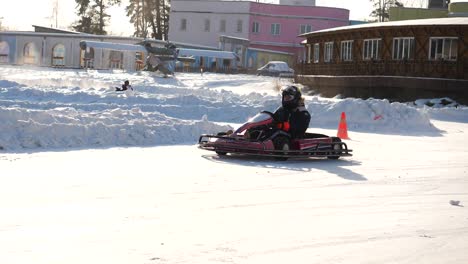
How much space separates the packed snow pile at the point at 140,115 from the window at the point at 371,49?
10.00m

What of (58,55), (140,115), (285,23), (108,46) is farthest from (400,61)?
(285,23)

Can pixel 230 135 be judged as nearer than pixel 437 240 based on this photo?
No

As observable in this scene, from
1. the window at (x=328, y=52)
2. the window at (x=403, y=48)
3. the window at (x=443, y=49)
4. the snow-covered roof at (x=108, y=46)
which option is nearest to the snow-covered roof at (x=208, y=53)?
the snow-covered roof at (x=108, y=46)

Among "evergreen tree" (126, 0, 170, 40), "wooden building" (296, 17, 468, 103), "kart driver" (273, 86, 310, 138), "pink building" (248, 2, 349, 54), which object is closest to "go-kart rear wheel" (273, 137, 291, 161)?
"kart driver" (273, 86, 310, 138)

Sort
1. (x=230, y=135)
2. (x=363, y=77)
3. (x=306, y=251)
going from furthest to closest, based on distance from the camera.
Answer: (x=363, y=77) < (x=230, y=135) < (x=306, y=251)

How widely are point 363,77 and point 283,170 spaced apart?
28020mm

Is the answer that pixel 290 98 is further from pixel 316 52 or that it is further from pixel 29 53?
pixel 29 53

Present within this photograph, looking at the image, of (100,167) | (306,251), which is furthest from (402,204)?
(100,167)

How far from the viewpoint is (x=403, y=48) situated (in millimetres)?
38969

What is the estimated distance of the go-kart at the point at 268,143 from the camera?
1413 cm

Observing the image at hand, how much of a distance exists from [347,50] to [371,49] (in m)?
2.41

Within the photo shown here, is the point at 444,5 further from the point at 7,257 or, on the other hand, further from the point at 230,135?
the point at 7,257

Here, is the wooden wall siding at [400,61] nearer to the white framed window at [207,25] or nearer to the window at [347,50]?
the window at [347,50]

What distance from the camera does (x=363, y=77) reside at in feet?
131
